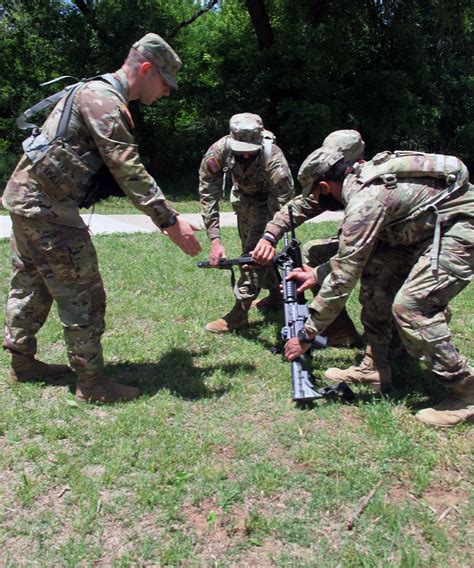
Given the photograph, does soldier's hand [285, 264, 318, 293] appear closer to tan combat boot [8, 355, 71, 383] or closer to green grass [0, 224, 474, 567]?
green grass [0, 224, 474, 567]

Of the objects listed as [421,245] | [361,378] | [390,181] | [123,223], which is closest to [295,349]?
[361,378]

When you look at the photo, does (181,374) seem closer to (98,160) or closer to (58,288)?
(58,288)

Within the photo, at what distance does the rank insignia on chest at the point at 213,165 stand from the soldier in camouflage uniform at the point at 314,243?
0.67 meters

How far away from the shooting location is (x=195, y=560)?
250 cm

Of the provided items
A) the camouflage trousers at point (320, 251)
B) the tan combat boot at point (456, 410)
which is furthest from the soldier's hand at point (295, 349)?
the camouflage trousers at point (320, 251)

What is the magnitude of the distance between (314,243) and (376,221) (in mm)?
1523

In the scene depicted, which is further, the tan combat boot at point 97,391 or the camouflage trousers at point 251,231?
the camouflage trousers at point 251,231

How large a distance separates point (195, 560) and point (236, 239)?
6890mm

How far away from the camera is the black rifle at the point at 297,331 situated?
3.62 m

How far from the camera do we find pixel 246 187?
4938mm

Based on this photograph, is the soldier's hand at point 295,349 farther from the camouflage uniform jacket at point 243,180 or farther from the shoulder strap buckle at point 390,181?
the camouflage uniform jacket at point 243,180

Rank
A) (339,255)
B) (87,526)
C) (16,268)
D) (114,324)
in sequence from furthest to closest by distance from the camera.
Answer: (114,324)
(16,268)
(339,255)
(87,526)

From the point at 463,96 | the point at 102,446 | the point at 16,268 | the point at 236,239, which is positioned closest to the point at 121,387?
the point at 102,446

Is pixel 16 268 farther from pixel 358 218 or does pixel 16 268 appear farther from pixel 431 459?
pixel 431 459
